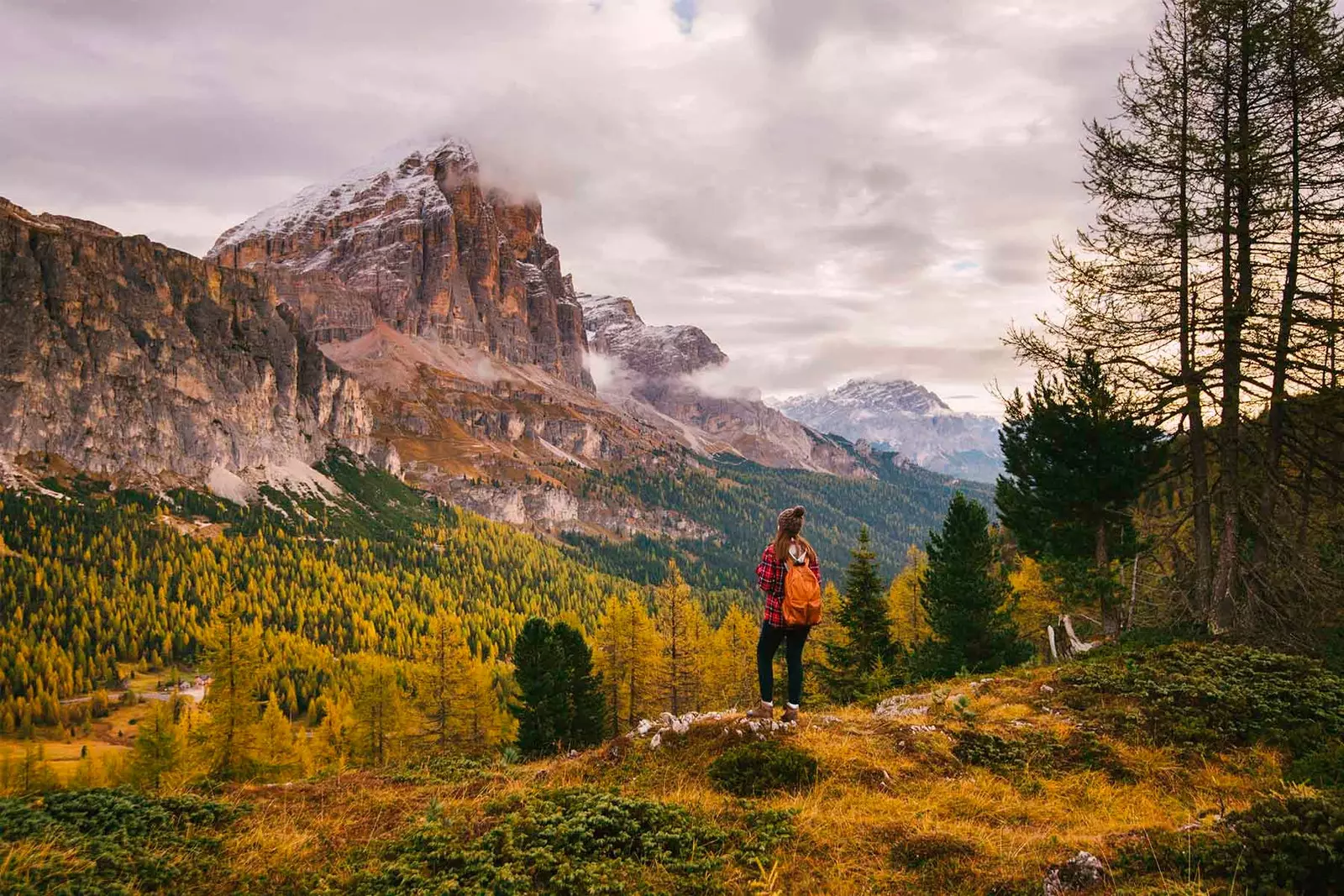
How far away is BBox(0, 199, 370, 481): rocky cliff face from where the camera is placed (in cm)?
15988

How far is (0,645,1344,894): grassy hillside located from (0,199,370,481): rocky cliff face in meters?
213

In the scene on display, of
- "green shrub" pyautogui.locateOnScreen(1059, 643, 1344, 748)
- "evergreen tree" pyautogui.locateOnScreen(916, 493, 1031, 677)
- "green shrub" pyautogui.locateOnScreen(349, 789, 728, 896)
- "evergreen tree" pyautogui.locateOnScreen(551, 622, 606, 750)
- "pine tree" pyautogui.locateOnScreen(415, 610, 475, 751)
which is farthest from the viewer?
"pine tree" pyautogui.locateOnScreen(415, 610, 475, 751)

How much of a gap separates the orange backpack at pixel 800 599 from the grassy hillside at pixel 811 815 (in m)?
1.60

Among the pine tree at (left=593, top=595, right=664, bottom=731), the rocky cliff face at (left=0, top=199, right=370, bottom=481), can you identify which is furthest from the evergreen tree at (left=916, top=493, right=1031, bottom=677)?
the rocky cliff face at (left=0, top=199, right=370, bottom=481)

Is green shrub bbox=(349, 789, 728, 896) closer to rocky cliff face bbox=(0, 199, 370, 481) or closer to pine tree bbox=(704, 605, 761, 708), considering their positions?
pine tree bbox=(704, 605, 761, 708)

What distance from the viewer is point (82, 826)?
5551 mm

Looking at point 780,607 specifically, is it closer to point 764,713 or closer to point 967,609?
point 764,713

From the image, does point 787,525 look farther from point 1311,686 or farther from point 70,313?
point 70,313

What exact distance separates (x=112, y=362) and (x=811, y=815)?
232436 millimetres

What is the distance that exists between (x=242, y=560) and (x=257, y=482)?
59.1 m

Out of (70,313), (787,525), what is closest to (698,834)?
(787,525)

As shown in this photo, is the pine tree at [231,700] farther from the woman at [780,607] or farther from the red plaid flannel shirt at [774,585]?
the red plaid flannel shirt at [774,585]

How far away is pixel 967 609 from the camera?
25.6m

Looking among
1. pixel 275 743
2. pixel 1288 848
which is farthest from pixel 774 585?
pixel 275 743
